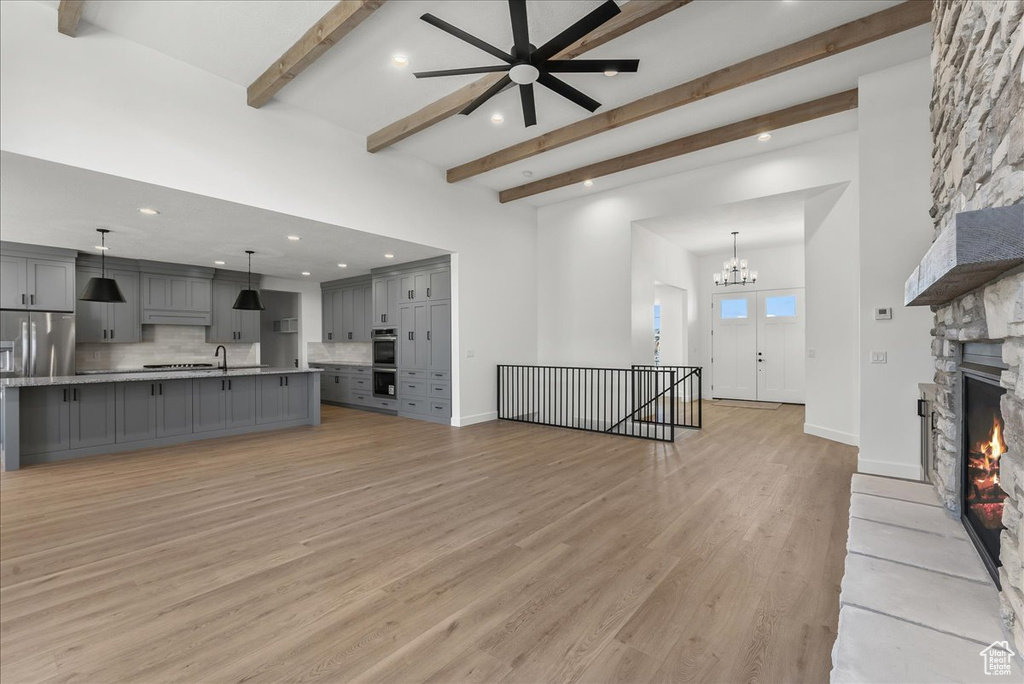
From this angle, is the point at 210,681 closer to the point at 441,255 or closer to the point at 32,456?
the point at 32,456

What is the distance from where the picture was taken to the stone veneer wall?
124 cm

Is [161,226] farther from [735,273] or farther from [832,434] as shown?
[735,273]

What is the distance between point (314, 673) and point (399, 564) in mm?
836

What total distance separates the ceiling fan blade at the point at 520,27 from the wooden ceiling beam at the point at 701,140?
3210mm

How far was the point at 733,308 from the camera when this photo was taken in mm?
9625

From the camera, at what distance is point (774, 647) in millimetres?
1779

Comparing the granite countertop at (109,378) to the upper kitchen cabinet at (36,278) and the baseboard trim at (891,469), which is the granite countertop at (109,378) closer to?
the upper kitchen cabinet at (36,278)

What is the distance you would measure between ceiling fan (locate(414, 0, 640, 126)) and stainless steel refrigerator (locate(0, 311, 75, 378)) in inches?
272

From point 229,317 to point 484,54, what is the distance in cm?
726

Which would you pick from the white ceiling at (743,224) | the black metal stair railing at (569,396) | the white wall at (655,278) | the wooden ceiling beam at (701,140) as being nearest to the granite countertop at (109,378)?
the black metal stair railing at (569,396)

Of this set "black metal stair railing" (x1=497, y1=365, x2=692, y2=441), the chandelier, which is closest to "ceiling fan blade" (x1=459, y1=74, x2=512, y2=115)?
"black metal stair railing" (x1=497, y1=365, x2=692, y2=441)

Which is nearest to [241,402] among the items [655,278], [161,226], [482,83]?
[161,226]

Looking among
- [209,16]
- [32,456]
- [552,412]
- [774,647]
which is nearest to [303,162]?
[209,16]

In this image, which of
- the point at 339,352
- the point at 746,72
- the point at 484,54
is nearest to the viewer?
the point at 484,54
